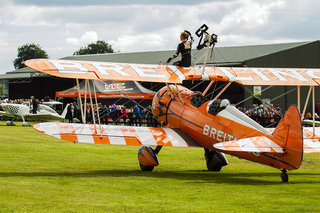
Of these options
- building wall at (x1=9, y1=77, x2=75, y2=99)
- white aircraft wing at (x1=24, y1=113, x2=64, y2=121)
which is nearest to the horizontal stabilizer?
white aircraft wing at (x1=24, y1=113, x2=64, y2=121)

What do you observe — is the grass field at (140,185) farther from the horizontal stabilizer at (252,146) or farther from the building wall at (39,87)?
the building wall at (39,87)

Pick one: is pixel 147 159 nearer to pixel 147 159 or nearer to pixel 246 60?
pixel 147 159

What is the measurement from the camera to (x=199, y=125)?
34.3 feet

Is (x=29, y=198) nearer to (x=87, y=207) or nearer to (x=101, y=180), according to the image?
(x=87, y=207)

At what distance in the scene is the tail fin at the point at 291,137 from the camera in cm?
816

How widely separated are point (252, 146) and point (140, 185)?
2030 millimetres

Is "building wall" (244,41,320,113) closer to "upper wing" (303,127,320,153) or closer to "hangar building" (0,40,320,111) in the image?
"hangar building" (0,40,320,111)

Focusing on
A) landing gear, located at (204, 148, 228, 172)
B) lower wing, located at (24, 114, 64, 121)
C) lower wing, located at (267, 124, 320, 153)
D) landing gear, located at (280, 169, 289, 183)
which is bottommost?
lower wing, located at (24, 114, 64, 121)

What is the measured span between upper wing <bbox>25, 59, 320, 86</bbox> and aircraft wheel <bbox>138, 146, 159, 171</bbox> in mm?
1684

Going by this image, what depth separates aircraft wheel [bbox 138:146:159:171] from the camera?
36.0ft

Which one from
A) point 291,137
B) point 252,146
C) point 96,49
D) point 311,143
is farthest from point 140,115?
point 96,49

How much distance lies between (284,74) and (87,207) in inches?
276

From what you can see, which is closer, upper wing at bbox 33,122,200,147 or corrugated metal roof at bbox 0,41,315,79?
upper wing at bbox 33,122,200,147

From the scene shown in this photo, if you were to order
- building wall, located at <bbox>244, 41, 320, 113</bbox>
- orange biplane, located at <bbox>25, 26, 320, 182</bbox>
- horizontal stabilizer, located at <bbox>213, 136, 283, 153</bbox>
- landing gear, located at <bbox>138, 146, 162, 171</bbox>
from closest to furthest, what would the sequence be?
horizontal stabilizer, located at <bbox>213, 136, 283, 153</bbox>
orange biplane, located at <bbox>25, 26, 320, 182</bbox>
landing gear, located at <bbox>138, 146, 162, 171</bbox>
building wall, located at <bbox>244, 41, 320, 113</bbox>
